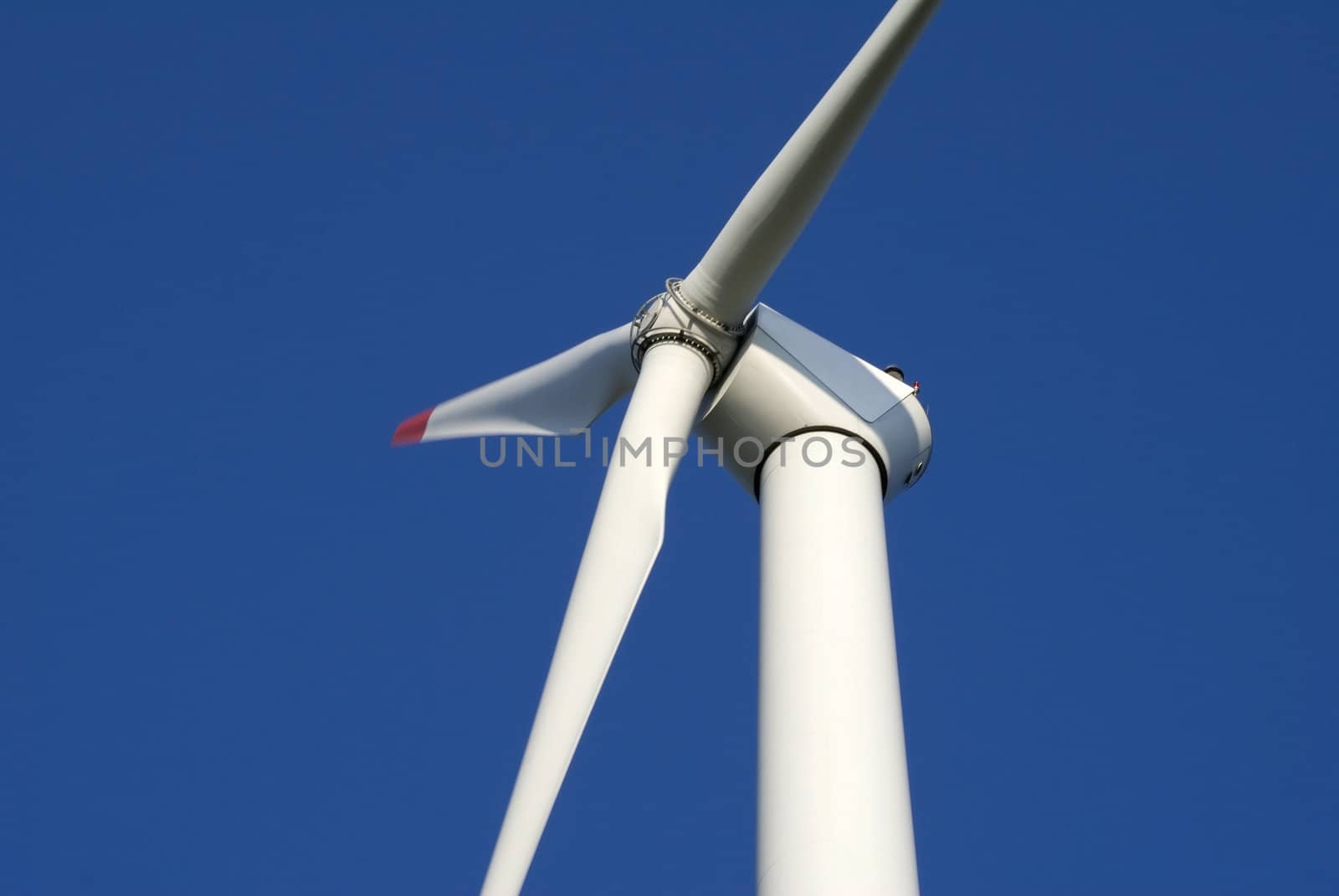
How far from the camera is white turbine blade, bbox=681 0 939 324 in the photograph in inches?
442

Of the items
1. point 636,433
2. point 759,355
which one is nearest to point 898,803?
point 636,433

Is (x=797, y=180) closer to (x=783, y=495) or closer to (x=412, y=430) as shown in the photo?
(x=783, y=495)

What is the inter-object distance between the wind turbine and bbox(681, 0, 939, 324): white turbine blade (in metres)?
0.01

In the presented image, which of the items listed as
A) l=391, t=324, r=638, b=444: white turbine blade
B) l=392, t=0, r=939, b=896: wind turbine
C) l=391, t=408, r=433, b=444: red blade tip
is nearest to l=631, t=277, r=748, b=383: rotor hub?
l=392, t=0, r=939, b=896: wind turbine

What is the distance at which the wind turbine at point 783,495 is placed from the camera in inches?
361

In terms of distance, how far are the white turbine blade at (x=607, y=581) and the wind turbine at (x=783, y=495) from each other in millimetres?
12

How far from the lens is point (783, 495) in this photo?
1139 cm

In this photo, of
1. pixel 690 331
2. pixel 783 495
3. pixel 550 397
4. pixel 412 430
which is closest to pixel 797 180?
pixel 690 331

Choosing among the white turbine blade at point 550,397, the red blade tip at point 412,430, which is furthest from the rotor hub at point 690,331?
the red blade tip at point 412,430

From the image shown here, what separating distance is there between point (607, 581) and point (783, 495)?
1.63m

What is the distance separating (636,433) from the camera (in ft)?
37.1

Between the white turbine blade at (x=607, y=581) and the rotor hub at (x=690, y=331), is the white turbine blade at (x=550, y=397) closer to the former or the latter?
the rotor hub at (x=690, y=331)

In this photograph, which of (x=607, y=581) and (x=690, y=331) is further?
(x=690, y=331)

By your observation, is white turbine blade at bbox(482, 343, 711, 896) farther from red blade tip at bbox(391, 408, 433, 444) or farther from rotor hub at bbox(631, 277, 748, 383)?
red blade tip at bbox(391, 408, 433, 444)
